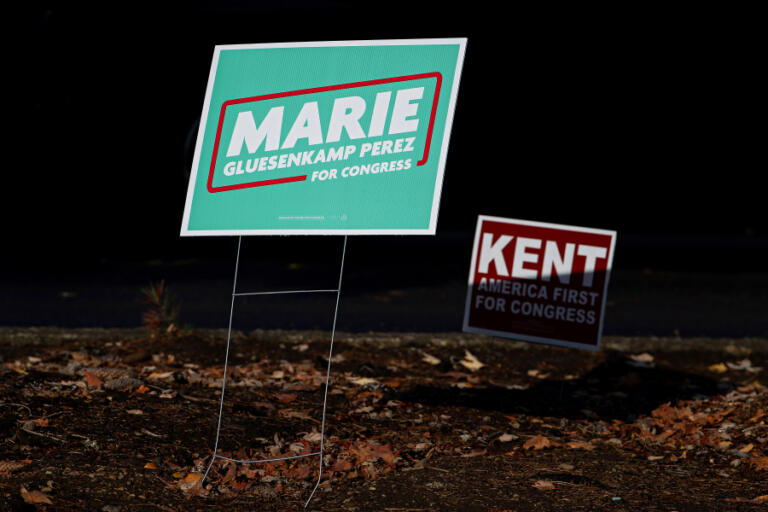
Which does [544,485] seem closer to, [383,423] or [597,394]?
[383,423]

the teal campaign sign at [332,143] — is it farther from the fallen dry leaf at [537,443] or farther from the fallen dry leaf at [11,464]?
the fallen dry leaf at [537,443]

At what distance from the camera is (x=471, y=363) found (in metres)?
6.94

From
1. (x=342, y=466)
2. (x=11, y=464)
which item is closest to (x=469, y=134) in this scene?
(x=342, y=466)

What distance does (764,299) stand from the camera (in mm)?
10328

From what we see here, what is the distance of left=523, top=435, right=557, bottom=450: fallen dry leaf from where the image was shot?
4969 mm

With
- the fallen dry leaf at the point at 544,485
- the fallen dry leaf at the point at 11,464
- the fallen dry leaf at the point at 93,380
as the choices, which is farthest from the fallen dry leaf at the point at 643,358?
the fallen dry leaf at the point at 11,464

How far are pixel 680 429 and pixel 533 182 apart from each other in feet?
41.9

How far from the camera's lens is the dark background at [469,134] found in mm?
13117

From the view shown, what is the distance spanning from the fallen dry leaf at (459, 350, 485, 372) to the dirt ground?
0.02 m

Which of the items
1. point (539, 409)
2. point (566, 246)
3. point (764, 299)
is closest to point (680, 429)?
point (539, 409)

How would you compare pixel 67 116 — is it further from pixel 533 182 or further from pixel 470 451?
pixel 470 451

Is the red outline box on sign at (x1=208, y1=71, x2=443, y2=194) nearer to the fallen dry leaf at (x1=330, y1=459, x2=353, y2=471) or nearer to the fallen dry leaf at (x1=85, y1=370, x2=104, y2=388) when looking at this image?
the fallen dry leaf at (x1=330, y1=459, x2=353, y2=471)

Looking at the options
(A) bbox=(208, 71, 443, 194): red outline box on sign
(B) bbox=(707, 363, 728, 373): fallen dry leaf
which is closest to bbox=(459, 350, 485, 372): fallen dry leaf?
(B) bbox=(707, 363, 728, 373): fallen dry leaf

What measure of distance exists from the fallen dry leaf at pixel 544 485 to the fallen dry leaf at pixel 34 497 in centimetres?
212
